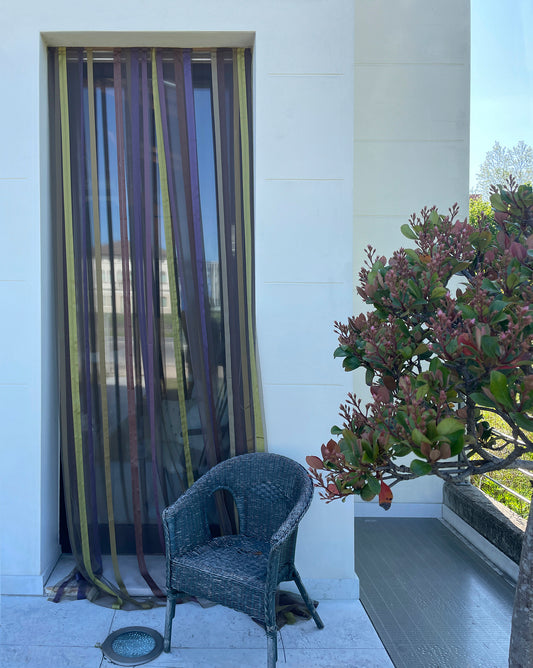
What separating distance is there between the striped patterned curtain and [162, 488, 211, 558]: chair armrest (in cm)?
31

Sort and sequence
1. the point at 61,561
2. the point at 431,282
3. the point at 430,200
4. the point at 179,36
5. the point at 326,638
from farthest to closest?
the point at 430,200 → the point at 61,561 → the point at 179,36 → the point at 326,638 → the point at 431,282

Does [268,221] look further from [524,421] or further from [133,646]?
[133,646]

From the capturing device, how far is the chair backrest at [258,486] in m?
2.51

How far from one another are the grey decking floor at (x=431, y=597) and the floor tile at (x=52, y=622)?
1.25 m

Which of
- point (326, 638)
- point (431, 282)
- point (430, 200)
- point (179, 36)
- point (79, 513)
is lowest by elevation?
point (326, 638)

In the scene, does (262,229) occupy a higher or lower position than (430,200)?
lower

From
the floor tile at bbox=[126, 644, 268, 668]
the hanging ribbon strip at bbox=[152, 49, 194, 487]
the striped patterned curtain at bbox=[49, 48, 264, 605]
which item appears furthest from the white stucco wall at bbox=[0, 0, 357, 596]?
the floor tile at bbox=[126, 644, 268, 668]

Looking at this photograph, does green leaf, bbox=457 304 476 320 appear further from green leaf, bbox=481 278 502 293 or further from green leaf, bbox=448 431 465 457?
green leaf, bbox=448 431 465 457

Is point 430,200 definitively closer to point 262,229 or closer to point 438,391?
point 262,229

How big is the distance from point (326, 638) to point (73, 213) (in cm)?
230

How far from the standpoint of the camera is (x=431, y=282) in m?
1.29

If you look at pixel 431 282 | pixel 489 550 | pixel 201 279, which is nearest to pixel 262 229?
pixel 201 279

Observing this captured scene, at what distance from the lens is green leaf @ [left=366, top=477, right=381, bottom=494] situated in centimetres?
119

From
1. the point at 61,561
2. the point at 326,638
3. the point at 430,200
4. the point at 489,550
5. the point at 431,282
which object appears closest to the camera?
the point at 431,282
